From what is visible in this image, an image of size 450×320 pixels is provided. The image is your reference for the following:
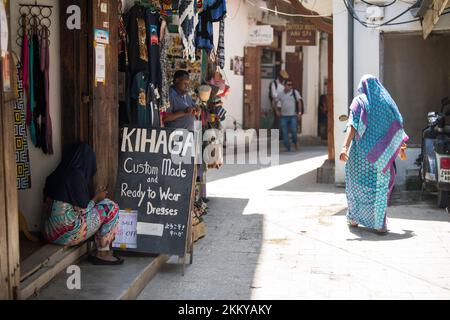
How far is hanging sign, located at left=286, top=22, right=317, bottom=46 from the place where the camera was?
56.3 ft

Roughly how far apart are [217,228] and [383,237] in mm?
1933

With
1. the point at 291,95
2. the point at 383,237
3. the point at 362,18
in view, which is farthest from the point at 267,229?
the point at 291,95

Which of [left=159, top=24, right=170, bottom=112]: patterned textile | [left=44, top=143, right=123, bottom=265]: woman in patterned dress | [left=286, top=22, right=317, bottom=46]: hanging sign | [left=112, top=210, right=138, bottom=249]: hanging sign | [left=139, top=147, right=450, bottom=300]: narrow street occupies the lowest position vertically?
[left=139, top=147, right=450, bottom=300]: narrow street

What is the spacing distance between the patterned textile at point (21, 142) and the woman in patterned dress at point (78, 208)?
38 centimetres

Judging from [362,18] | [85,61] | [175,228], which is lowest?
[175,228]

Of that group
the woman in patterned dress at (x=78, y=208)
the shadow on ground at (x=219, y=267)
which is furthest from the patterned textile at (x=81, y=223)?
the shadow on ground at (x=219, y=267)

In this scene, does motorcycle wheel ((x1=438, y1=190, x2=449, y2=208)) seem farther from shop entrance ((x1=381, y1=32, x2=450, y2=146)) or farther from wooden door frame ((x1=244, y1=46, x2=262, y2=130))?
wooden door frame ((x1=244, y1=46, x2=262, y2=130))

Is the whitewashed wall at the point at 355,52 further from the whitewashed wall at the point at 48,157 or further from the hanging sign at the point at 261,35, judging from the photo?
the hanging sign at the point at 261,35

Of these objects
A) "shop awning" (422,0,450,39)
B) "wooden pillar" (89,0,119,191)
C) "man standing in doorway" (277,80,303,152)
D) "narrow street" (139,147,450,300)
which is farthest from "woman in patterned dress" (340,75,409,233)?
"man standing in doorway" (277,80,303,152)

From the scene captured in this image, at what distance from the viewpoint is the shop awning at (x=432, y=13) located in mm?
8688

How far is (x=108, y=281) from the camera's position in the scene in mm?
5281

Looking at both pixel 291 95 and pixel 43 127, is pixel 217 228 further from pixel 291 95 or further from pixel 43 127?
pixel 291 95

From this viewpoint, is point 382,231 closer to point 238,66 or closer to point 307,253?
point 307,253
